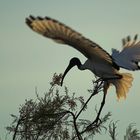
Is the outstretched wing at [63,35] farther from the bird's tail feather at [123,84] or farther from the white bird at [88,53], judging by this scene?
the bird's tail feather at [123,84]

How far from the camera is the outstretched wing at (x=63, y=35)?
603cm


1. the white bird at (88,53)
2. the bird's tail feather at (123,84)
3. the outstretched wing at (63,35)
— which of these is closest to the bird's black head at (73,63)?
the white bird at (88,53)

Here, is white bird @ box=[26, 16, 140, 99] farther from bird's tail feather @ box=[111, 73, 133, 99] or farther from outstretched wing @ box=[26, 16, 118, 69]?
bird's tail feather @ box=[111, 73, 133, 99]

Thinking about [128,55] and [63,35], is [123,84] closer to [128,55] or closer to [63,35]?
[128,55]

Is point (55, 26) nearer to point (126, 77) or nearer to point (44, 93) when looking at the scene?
point (126, 77)

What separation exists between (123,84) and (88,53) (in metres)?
1.09

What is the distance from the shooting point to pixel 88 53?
6461 mm

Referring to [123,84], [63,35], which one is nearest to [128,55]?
[123,84]

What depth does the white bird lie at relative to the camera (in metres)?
6.05

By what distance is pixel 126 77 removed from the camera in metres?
7.29

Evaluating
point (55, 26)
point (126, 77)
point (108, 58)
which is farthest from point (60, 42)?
point (126, 77)

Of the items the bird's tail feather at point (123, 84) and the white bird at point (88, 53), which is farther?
the bird's tail feather at point (123, 84)

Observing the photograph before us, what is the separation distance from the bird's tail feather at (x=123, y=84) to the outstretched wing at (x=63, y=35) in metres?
0.84

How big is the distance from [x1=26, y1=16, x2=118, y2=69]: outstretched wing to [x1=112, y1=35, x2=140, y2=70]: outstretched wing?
6.8 inches
